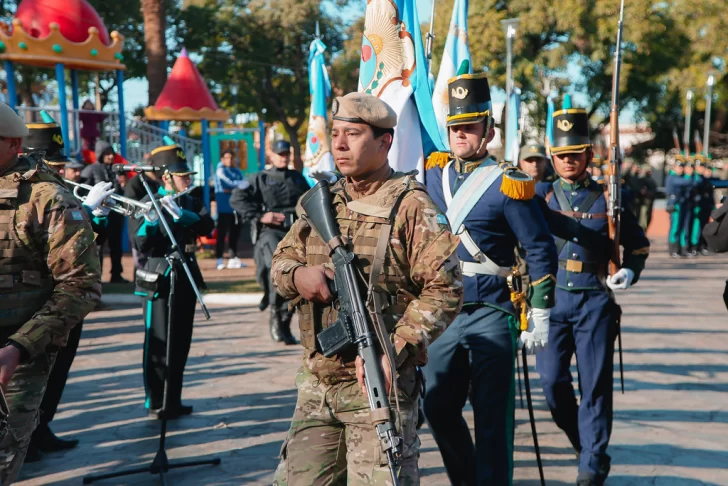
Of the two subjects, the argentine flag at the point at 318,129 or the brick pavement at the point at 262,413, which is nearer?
the brick pavement at the point at 262,413

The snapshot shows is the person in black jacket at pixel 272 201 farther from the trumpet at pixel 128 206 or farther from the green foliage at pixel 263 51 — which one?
the green foliage at pixel 263 51

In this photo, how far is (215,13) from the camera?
3369cm

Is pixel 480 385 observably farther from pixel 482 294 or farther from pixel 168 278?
pixel 168 278

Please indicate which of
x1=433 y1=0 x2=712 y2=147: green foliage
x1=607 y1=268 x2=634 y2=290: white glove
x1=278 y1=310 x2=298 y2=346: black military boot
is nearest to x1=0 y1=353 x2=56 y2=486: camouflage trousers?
x1=607 y1=268 x2=634 y2=290: white glove

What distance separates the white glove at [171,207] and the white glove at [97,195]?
77cm

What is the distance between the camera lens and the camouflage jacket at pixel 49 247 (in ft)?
12.1

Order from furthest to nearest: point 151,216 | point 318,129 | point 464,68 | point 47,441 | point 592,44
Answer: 1. point 592,44
2. point 318,129
3. point 151,216
4. point 47,441
5. point 464,68

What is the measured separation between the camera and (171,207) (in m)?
6.20

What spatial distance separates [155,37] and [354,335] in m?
17.6

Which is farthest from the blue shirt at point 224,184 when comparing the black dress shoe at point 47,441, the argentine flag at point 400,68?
the black dress shoe at point 47,441

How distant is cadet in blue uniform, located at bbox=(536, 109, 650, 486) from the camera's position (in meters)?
5.30

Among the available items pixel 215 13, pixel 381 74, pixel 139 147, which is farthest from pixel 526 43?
pixel 381 74

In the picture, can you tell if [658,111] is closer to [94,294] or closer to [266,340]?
[266,340]

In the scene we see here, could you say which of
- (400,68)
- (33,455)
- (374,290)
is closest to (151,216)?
(33,455)
